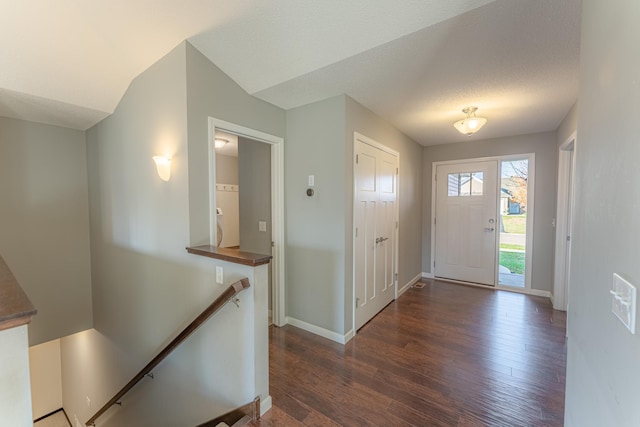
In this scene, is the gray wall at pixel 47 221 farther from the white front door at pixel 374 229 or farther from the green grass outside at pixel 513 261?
the green grass outside at pixel 513 261

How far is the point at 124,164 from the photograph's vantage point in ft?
9.64

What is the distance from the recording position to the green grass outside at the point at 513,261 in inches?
214

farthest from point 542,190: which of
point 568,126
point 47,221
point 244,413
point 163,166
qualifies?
point 47,221

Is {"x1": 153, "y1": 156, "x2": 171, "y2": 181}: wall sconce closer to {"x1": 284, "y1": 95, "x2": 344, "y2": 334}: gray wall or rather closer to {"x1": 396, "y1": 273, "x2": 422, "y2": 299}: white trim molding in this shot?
{"x1": 284, "y1": 95, "x2": 344, "y2": 334}: gray wall

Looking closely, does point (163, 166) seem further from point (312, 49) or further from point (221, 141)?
point (221, 141)

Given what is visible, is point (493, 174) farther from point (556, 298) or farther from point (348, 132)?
point (348, 132)

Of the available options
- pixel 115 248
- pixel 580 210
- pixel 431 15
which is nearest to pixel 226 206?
pixel 115 248

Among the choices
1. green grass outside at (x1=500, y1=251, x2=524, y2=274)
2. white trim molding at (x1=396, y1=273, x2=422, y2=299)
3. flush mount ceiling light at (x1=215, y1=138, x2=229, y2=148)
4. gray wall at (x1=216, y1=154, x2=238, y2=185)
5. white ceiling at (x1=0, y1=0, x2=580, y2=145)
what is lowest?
white trim molding at (x1=396, y1=273, x2=422, y2=299)

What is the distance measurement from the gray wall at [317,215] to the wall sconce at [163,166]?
3.83 ft

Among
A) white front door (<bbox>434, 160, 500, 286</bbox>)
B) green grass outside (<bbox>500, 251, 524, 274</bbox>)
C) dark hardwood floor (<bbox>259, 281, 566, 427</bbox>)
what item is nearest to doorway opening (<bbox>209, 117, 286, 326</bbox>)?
dark hardwood floor (<bbox>259, 281, 566, 427</bbox>)

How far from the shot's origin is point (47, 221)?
3.33 m

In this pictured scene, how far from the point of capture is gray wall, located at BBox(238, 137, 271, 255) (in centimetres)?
327

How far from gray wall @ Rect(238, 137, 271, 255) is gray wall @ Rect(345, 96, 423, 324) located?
105 centimetres

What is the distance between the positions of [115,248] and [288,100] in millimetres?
2669
